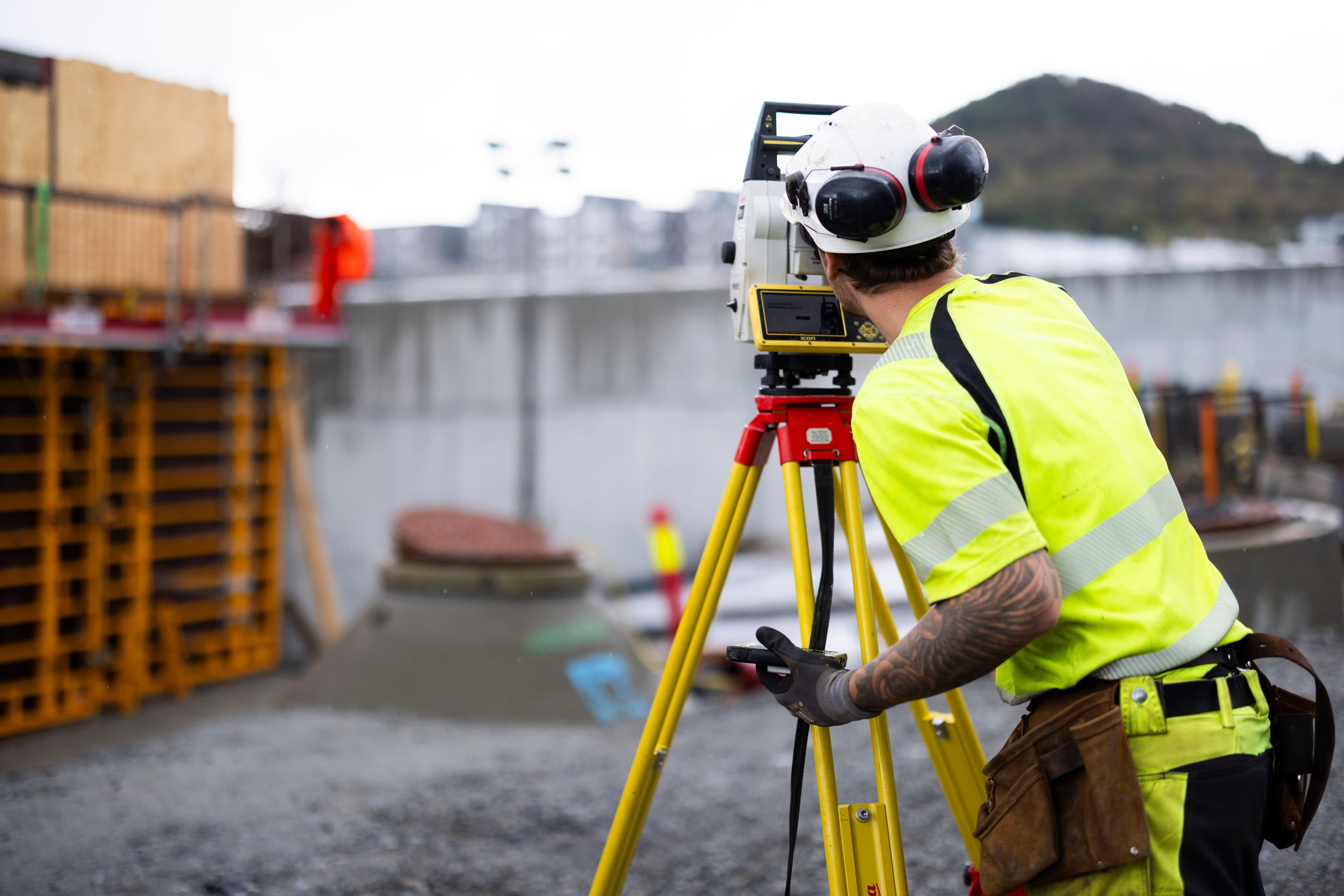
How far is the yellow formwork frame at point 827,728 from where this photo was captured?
1457 mm

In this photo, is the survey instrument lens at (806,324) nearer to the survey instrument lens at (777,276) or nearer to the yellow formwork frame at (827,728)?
the survey instrument lens at (777,276)

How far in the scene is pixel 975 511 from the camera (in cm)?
105

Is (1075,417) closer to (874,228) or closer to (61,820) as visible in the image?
(874,228)

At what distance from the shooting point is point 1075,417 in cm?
111

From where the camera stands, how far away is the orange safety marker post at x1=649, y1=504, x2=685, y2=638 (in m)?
9.31

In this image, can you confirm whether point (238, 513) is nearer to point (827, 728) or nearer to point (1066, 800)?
point (827, 728)

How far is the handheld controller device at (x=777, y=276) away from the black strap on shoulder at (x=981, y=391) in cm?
47

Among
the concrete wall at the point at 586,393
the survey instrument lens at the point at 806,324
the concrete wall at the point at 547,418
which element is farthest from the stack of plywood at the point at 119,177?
the survey instrument lens at the point at 806,324

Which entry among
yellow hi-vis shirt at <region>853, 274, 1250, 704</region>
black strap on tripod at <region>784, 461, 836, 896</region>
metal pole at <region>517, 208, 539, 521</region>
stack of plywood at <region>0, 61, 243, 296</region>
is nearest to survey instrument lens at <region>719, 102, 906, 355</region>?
black strap on tripod at <region>784, 461, 836, 896</region>

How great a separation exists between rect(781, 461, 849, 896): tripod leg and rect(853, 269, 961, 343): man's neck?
378 mm

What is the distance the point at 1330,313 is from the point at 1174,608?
31.5 feet

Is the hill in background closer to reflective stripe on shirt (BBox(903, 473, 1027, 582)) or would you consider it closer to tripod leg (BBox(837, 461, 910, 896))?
reflective stripe on shirt (BBox(903, 473, 1027, 582))

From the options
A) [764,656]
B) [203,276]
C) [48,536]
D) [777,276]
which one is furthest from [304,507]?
[764,656]

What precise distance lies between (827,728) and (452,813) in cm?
254
